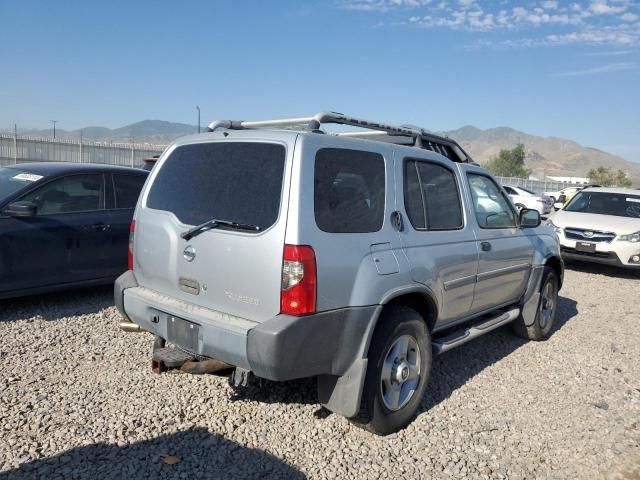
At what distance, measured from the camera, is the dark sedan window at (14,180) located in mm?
5355

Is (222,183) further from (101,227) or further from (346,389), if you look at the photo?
(101,227)

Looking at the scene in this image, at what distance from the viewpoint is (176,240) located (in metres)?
3.34

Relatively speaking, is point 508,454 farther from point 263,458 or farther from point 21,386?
point 21,386

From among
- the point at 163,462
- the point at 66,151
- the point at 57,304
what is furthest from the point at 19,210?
the point at 66,151

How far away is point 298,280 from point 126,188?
13.8 ft

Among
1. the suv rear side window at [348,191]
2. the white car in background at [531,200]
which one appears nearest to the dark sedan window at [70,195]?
the suv rear side window at [348,191]

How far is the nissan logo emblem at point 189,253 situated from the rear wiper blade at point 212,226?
0.06 meters

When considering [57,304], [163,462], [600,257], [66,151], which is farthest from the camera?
[66,151]

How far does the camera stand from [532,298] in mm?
5469

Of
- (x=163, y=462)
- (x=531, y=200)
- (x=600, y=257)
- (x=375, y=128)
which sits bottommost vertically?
(x=163, y=462)

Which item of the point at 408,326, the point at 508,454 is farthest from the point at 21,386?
the point at 508,454

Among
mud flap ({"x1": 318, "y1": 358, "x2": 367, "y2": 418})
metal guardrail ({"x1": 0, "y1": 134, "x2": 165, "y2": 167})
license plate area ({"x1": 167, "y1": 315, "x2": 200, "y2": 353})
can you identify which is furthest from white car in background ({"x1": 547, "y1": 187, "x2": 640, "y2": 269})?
metal guardrail ({"x1": 0, "y1": 134, "x2": 165, "y2": 167})

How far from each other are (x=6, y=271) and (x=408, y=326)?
4019 millimetres

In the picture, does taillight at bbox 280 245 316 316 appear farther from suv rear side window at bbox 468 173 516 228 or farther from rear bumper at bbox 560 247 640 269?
rear bumper at bbox 560 247 640 269
